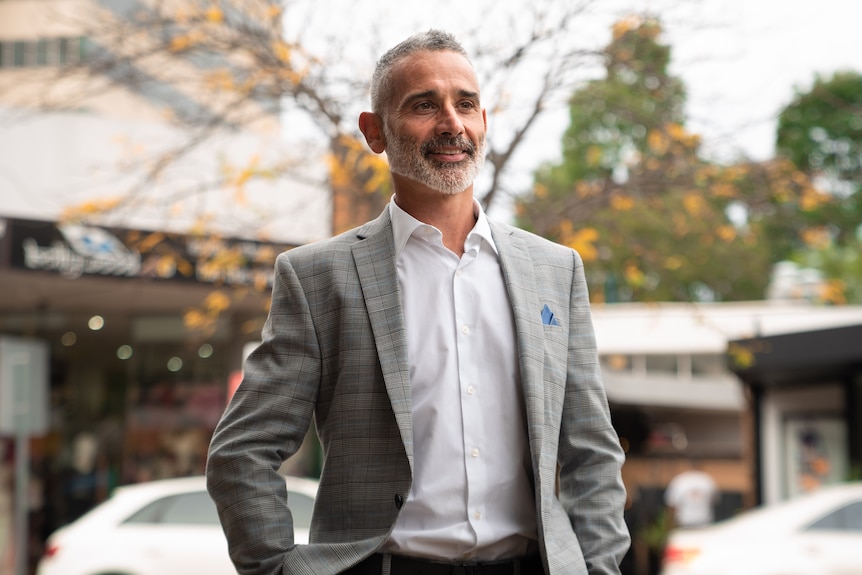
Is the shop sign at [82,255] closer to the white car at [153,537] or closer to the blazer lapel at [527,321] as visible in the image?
the white car at [153,537]

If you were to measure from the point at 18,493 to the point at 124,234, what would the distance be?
270 cm

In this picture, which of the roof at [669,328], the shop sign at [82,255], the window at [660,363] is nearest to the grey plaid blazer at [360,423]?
the shop sign at [82,255]

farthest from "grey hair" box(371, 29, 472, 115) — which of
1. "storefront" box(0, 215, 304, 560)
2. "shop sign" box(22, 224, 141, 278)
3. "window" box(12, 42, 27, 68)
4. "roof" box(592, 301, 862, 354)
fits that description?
"roof" box(592, 301, 862, 354)

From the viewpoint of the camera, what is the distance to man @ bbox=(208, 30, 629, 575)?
222 cm

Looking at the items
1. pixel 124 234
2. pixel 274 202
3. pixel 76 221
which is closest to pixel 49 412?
pixel 274 202

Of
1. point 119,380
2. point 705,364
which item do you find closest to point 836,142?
point 705,364

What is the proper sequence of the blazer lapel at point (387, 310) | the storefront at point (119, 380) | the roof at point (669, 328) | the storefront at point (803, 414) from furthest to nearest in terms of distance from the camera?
the roof at point (669, 328)
the storefront at point (119, 380)
the storefront at point (803, 414)
the blazer lapel at point (387, 310)

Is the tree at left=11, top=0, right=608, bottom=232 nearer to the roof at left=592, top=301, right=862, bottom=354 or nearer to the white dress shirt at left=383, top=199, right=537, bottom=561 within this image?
the white dress shirt at left=383, top=199, right=537, bottom=561

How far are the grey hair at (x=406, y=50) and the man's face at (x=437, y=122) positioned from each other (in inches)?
0.6

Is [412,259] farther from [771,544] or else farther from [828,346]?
[828,346]

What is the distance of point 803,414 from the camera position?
1847 centimetres

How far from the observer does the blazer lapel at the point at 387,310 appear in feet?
7.26

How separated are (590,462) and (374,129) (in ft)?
2.91

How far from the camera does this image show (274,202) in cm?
1511
